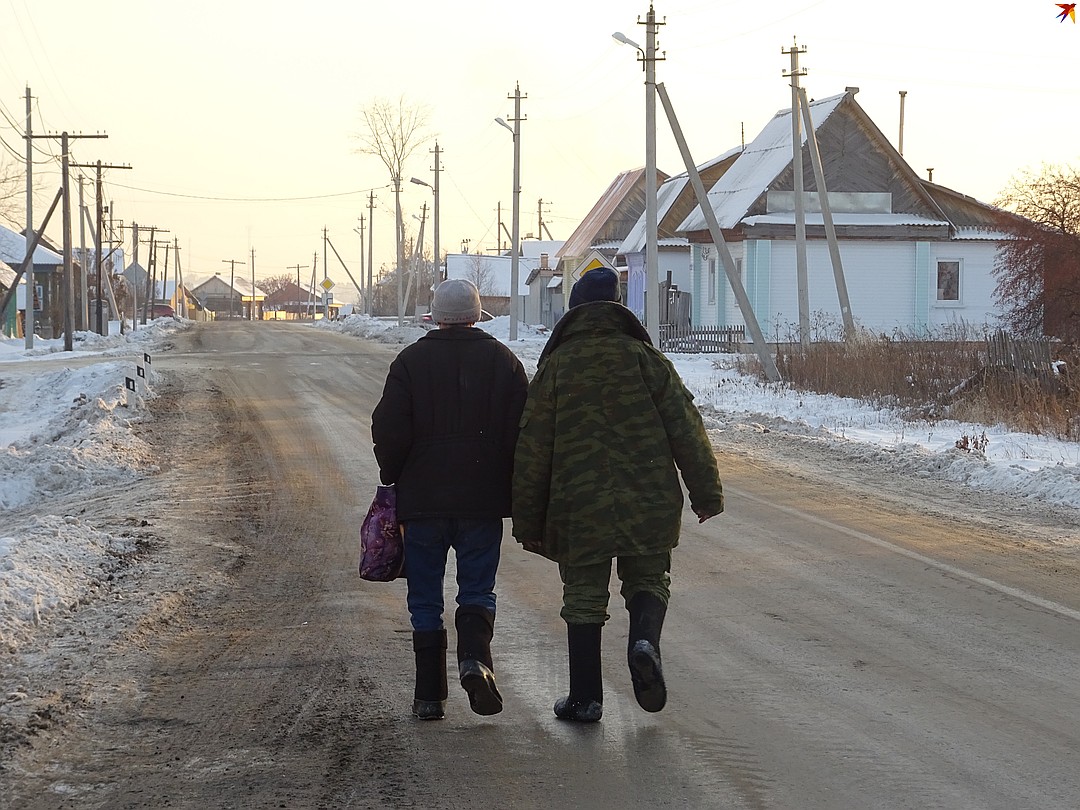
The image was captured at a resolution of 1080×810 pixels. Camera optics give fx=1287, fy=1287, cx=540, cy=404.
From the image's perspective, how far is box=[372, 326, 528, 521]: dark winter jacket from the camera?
5023mm

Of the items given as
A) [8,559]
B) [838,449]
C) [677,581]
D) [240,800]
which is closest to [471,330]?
[240,800]

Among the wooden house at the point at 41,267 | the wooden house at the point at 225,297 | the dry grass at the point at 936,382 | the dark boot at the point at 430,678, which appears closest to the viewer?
the dark boot at the point at 430,678

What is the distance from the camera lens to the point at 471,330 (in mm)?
5203

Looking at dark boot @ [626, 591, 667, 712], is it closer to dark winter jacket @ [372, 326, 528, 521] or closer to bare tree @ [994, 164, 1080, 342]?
dark winter jacket @ [372, 326, 528, 521]

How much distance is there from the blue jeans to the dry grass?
12123 millimetres

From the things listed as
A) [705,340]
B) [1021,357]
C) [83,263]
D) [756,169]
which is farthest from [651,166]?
[83,263]

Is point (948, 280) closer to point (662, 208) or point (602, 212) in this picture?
point (662, 208)

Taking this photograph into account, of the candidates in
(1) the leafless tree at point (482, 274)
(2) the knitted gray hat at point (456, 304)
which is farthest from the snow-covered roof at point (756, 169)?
(1) the leafless tree at point (482, 274)

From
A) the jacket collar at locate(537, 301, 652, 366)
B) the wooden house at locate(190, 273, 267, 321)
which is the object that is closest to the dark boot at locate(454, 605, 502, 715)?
the jacket collar at locate(537, 301, 652, 366)

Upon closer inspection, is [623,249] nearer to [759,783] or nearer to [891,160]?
[891,160]

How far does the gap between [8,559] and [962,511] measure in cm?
728

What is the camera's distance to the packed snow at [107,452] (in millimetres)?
7543

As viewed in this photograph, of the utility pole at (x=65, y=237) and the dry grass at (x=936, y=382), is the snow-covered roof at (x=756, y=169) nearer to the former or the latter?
the dry grass at (x=936, y=382)

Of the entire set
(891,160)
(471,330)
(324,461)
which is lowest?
(324,461)
